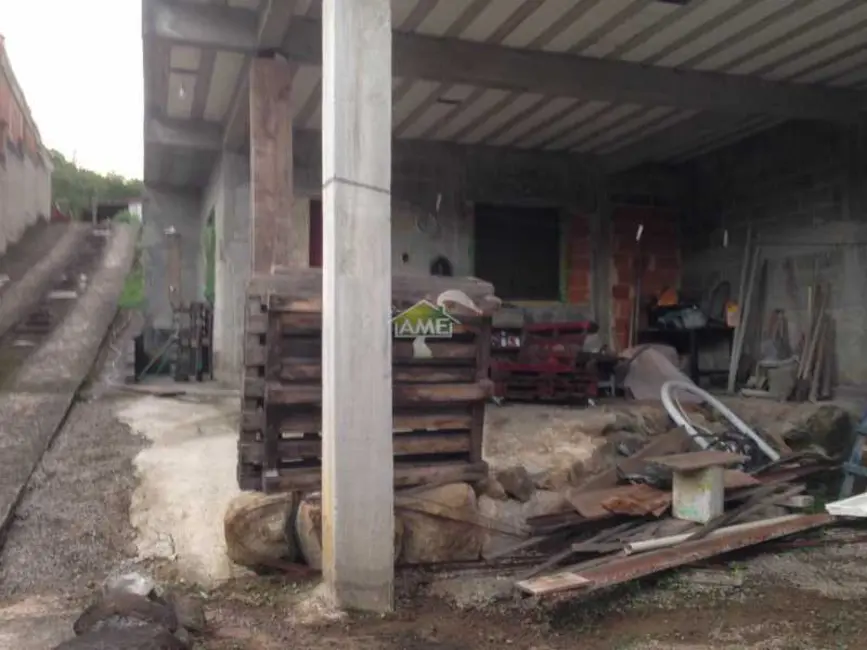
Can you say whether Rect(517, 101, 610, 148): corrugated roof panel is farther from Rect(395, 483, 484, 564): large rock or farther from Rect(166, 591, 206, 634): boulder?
Rect(166, 591, 206, 634): boulder

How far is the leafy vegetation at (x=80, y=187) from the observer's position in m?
29.5

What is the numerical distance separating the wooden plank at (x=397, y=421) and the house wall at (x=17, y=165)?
Result: 50.0 ft

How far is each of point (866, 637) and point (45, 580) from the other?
13.5 ft

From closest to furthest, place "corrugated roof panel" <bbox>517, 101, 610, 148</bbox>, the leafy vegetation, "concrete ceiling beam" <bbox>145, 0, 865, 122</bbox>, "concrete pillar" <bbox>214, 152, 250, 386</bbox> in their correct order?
"concrete ceiling beam" <bbox>145, 0, 865, 122</bbox> → "corrugated roof panel" <bbox>517, 101, 610, 148</bbox> → "concrete pillar" <bbox>214, 152, 250, 386</bbox> → the leafy vegetation

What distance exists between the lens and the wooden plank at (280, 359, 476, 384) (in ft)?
14.4

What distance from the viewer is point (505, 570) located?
452 cm

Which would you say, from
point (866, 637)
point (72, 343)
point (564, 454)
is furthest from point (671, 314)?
point (72, 343)

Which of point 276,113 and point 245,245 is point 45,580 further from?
point 245,245

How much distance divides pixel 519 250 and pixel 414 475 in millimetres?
6062

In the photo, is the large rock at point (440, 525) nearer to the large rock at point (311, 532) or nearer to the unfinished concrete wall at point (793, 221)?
the large rock at point (311, 532)

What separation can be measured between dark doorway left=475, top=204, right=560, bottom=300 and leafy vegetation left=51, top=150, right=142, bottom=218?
23.2 m

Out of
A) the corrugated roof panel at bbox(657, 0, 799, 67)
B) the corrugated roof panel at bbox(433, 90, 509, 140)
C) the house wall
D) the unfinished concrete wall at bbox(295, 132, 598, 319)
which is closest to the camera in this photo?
the corrugated roof panel at bbox(657, 0, 799, 67)

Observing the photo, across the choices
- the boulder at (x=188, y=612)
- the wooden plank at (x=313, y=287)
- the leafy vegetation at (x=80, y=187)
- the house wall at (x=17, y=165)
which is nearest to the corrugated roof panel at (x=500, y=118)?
the wooden plank at (x=313, y=287)

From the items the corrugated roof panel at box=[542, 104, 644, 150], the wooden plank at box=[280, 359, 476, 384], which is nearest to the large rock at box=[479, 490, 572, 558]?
the wooden plank at box=[280, 359, 476, 384]
